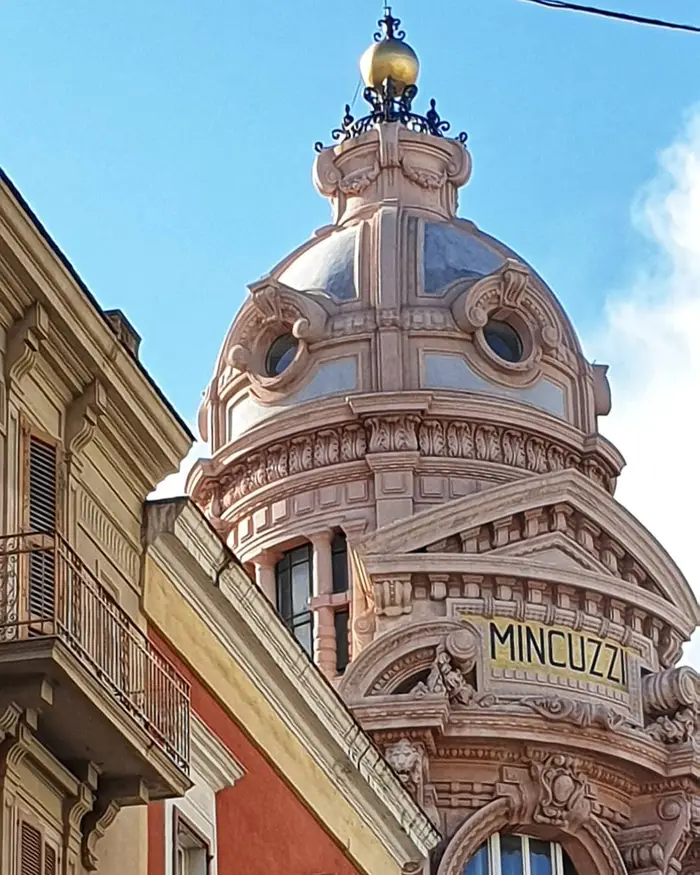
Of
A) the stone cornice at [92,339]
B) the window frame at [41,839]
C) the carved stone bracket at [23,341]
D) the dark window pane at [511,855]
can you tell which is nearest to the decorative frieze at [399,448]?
the dark window pane at [511,855]

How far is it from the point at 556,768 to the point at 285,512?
6.30 m

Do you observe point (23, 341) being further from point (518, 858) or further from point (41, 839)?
point (518, 858)

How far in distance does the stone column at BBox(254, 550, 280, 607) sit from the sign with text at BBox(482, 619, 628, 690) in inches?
165

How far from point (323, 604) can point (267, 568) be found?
4.83ft

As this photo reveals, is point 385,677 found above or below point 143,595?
above

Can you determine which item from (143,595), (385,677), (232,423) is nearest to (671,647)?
(385,677)

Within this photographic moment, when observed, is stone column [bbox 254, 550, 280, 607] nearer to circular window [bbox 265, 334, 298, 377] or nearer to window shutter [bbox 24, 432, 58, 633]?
circular window [bbox 265, 334, 298, 377]

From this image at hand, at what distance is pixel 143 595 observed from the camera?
2061cm

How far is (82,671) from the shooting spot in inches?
674

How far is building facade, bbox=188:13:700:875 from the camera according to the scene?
40312 millimetres

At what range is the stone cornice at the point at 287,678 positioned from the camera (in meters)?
21.2

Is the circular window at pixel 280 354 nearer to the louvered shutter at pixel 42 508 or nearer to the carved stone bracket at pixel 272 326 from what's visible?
the carved stone bracket at pixel 272 326

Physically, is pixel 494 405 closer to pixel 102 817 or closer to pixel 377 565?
pixel 377 565

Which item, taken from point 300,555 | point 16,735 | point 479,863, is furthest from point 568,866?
point 16,735
